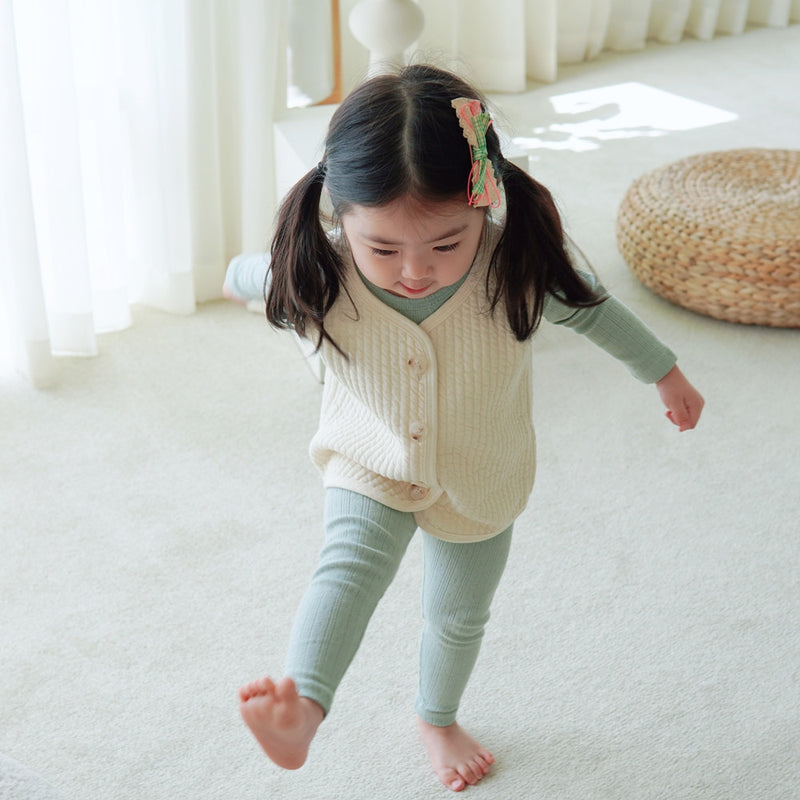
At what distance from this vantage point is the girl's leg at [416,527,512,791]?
47.8 inches

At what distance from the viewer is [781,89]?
3496 mm

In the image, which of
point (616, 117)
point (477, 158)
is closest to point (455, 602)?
point (477, 158)

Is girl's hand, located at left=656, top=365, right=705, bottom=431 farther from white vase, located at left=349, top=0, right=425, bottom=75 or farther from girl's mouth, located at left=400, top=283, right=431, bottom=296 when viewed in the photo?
white vase, located at left=349, top=0, right=425, bottom=75

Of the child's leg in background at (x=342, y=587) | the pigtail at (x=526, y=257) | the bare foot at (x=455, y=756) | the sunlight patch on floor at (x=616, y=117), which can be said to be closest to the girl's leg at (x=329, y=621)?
the child's leg in background at (x=342, y=587)

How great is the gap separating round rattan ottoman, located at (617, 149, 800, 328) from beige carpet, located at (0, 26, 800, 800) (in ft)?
0.25

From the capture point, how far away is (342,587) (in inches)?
40.9

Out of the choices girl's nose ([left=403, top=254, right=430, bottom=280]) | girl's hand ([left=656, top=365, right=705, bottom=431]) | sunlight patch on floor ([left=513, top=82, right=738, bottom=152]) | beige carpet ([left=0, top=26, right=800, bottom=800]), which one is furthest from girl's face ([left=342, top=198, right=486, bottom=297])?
sunlight patch on floor ([left=513, top=82, right=738, bottom=152])

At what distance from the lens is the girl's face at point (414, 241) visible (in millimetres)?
944

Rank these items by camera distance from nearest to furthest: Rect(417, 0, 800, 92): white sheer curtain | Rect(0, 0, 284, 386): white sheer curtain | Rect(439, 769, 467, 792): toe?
Rect(439, 769, 467, 792): toe
Rect(0, 0, 284, 386): white sheer curtain
Rect(417, 0, 800, 92): white sheer curtain

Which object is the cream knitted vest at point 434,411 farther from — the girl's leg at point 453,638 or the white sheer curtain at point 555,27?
the white sheer curtain at point 555,27

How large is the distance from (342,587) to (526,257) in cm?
36

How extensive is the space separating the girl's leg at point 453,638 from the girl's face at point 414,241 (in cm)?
35

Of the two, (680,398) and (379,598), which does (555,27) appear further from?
(379,598)

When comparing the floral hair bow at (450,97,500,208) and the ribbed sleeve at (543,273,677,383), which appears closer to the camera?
the floral hair bow at (450,97,500,208)
